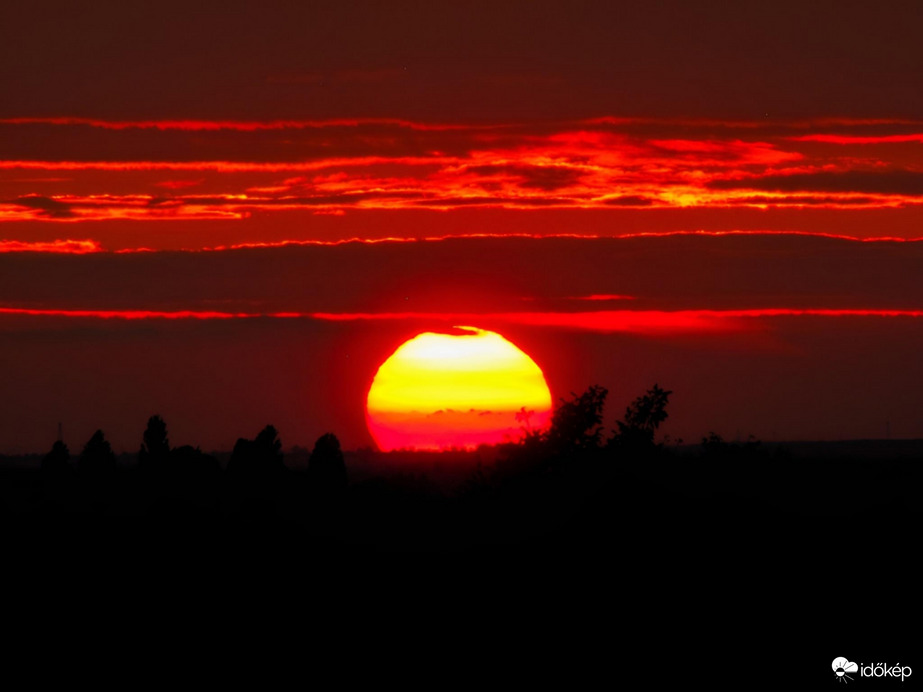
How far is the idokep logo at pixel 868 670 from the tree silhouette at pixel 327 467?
127ft

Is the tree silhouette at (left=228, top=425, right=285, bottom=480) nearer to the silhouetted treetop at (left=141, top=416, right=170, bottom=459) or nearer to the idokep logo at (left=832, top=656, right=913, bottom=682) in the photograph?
the silhouetted treetop at (left=141, top=416, right=170, bottom=459)

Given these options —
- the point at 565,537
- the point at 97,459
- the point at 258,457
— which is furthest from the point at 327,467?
the point at 565,537

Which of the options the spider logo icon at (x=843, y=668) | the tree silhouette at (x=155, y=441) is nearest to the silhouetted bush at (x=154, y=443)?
the tree silhouette at (x=155, y=441)

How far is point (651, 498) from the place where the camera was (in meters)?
67.9

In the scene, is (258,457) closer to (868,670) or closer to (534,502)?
(534,502)

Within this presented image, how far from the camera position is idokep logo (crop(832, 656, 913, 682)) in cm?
5256

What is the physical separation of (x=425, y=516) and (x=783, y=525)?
648 inches

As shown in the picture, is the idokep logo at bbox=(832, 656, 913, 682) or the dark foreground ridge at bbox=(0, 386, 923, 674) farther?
the dark foreground ridge at bbox=(0, 386, 923, 674)

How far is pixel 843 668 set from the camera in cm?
5353

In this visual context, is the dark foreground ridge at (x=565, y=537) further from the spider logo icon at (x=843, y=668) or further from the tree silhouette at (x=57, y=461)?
the tree silhouette at (x=57, y=461)

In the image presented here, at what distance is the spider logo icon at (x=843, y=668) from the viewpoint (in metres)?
52.8

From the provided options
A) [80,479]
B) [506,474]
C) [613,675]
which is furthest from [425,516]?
[80,479]

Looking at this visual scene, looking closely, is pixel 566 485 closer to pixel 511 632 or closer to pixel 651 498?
pixel 651 498

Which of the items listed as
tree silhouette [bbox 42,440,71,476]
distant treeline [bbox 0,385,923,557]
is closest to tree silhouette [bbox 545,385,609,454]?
distant treeline [bbox 0,385,923,557]
